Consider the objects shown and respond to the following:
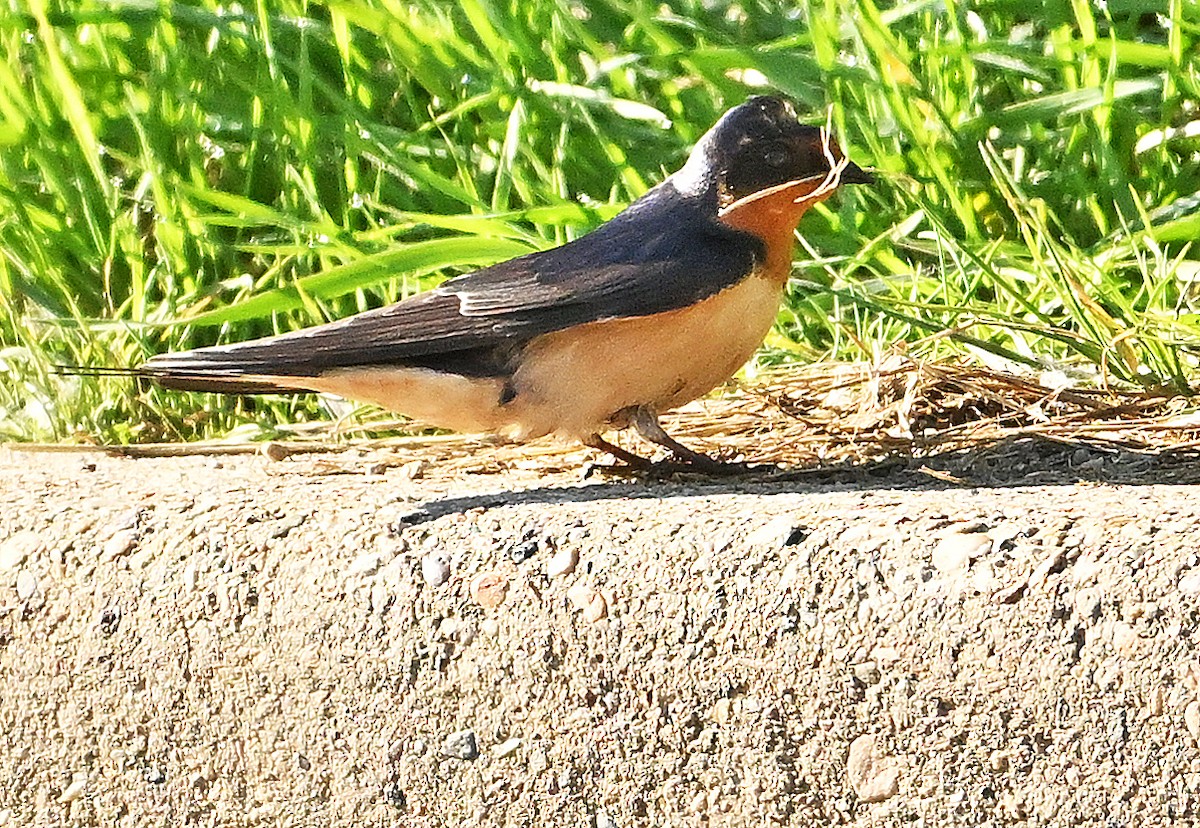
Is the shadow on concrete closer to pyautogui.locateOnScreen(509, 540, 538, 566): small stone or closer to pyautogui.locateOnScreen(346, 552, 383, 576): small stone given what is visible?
pyautogui.locateOnScreen(346, 552, 383, 576): small stone

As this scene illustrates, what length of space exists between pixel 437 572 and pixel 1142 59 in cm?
189

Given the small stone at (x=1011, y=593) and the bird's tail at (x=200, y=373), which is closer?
the small stone at (x=1011, y=593)

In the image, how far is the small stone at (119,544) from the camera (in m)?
2.45

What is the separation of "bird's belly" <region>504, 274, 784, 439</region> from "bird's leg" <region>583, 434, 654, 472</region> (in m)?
0.13

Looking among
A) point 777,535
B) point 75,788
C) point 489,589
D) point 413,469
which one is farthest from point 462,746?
point 413,469

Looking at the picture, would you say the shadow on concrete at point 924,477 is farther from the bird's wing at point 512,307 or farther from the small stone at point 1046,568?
the small stone at point 1046,568

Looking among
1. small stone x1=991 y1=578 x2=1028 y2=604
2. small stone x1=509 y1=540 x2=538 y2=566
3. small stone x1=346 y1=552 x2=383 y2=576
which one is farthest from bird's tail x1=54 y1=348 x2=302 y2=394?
small stone x1=991 y1=578 x2=1028 y2=604

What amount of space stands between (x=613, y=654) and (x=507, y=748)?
0.18 m

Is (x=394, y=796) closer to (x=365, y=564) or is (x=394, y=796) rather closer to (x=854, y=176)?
(x=365, y=564)

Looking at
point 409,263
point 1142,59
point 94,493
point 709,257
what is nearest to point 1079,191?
point 1142,59

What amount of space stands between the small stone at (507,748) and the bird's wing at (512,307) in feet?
2.74

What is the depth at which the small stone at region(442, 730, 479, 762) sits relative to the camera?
218 cm

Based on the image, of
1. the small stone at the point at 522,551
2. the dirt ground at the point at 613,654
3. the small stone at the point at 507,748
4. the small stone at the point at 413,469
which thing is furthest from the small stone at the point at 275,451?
the small stone at the point at 507,748

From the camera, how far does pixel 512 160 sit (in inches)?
145
